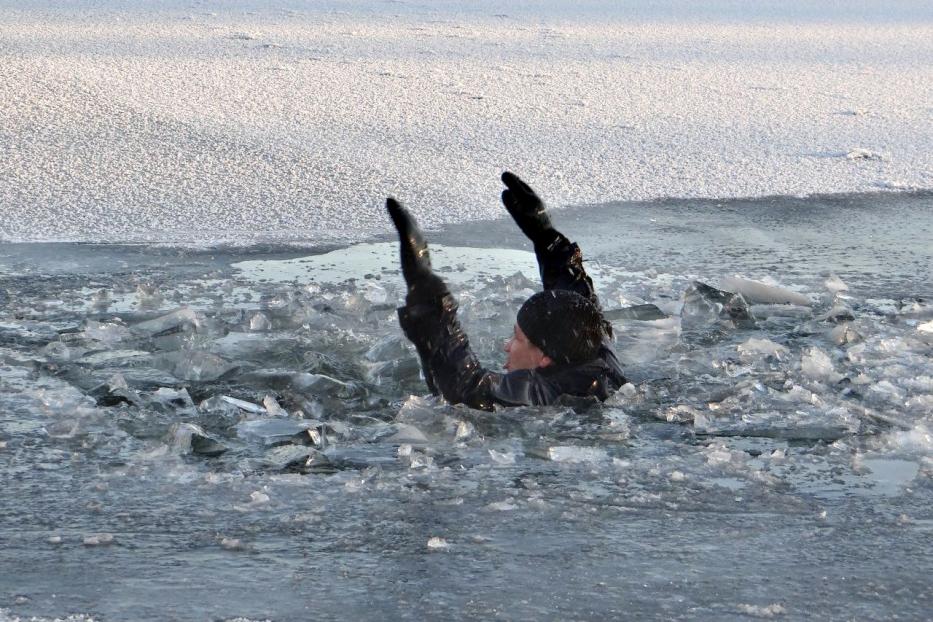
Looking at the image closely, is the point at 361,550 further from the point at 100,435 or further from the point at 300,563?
the point at 100,435

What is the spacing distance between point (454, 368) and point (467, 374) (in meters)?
0.04

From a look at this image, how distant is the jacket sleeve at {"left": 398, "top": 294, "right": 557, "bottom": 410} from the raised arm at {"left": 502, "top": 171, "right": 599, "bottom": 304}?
692 millimetres

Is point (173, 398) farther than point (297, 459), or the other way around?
point (173, 398)

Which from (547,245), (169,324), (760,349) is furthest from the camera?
(547,245)

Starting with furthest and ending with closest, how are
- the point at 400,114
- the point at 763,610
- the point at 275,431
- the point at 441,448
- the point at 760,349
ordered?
the point at 400,114, the point at 760,349, the point at 275,431, the point at 441,448, the point at 763,610

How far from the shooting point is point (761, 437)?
3.35 m

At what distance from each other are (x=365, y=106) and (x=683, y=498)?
4.57 meters

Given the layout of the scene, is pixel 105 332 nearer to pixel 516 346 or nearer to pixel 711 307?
pixel 516 346

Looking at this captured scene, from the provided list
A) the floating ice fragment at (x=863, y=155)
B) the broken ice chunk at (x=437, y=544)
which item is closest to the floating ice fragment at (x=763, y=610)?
the broken ice chunk at (x=437, y=544)

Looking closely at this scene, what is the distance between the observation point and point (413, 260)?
3637 millimetres

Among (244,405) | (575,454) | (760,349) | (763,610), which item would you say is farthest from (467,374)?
(763,610)

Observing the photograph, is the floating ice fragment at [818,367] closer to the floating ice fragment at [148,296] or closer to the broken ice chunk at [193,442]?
the broken ice chunk at [193,442]

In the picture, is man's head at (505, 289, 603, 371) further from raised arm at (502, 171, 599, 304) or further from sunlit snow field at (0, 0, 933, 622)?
raised arm at (502, 171, 599, 304)

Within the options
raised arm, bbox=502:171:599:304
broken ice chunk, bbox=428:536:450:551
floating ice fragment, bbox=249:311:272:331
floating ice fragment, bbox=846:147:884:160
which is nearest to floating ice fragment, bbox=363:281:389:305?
floating ice fragment, bbox=249:311:272:331
